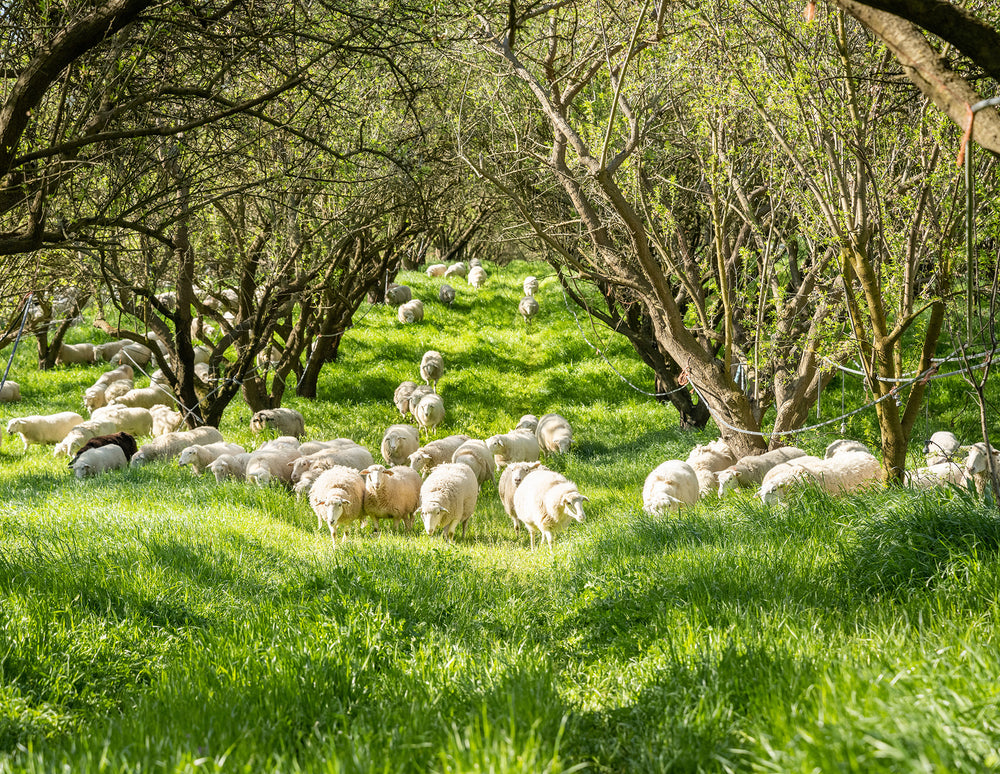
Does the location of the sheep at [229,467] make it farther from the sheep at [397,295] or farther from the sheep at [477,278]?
the sheep at [477,278]

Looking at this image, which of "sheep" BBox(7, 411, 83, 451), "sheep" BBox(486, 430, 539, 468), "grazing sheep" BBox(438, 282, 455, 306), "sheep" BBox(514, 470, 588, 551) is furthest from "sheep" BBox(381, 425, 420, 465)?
"grazing sheep" BBox(438, 282, 455, 306)

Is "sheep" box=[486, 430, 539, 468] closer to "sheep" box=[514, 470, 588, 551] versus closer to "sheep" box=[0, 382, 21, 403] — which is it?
"sheep" box=[514, 470, 588, 551]

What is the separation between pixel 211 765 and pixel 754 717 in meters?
1.93

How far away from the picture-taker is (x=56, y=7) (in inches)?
220

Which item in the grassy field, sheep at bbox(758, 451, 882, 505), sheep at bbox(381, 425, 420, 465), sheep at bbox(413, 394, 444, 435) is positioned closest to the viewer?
the grassy field

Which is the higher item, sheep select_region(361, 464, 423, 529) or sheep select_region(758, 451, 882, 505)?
sheep select_region(758, 451, 882, 505)

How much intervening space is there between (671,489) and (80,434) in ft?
33.1

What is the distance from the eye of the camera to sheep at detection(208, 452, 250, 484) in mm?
10086

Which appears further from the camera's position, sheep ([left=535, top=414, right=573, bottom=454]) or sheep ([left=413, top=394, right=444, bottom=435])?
sheep ([left=413, top=394, right=444, bottom=435])

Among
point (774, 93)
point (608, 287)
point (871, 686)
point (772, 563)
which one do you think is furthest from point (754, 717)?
point (608, 287)

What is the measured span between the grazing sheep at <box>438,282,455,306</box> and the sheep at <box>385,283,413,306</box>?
1247 mm

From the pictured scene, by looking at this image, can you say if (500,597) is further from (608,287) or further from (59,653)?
(608,287)

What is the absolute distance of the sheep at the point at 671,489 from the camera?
26.0 feet

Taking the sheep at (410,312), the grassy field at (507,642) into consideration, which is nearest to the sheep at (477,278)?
the sheep at (410,312)
